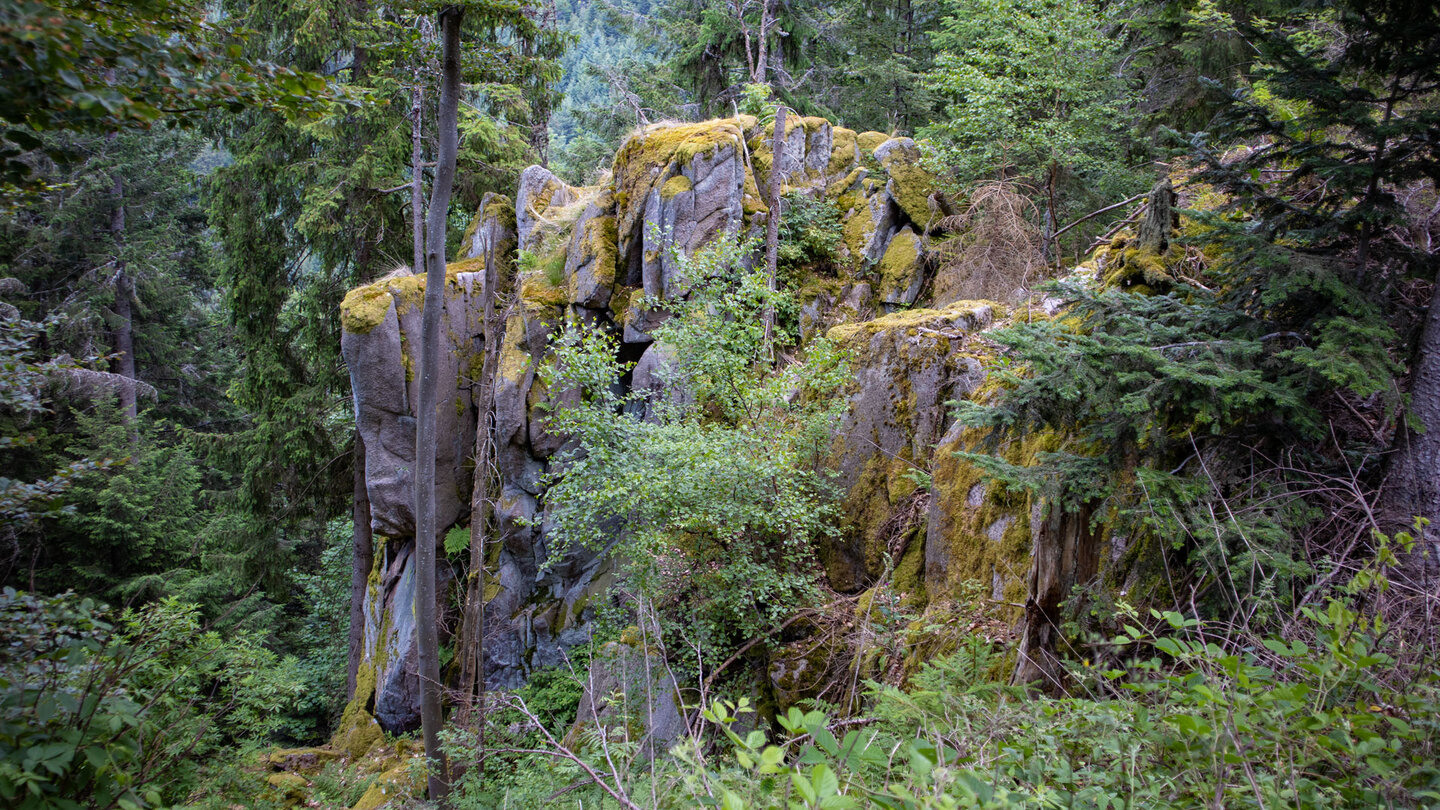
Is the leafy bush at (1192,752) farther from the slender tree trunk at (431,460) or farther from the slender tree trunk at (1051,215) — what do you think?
the slender tree trunk at (1051,215)

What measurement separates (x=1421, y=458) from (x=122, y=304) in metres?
20.9

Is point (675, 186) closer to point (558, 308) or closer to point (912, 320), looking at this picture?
point (558, 308)

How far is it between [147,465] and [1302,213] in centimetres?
1703

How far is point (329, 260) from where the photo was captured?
12219 millimetres

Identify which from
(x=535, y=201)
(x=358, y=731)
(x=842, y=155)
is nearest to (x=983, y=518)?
(x=842, y=155)

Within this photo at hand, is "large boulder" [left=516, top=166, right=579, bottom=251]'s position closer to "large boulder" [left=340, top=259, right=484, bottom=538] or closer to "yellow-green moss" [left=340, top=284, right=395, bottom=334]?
"large boulder" [left=340, top=259, right=484, bottom=538]

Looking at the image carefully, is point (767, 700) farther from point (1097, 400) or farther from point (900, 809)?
point (900, 809)

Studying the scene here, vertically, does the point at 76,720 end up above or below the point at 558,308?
below

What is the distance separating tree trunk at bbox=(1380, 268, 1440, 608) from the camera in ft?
8.55

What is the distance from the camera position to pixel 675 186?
10617 millimetres

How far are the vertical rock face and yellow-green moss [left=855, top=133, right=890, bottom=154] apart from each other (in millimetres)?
57

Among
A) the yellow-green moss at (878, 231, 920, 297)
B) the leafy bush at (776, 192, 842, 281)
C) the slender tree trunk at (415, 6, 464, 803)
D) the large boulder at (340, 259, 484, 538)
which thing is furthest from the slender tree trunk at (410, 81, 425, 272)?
the yellow-green moss at (878, 231, 920, 297)

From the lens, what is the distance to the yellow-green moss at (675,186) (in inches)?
416

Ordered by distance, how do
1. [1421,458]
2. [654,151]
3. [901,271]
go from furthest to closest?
[654,151], [901,271], [1421,458]
